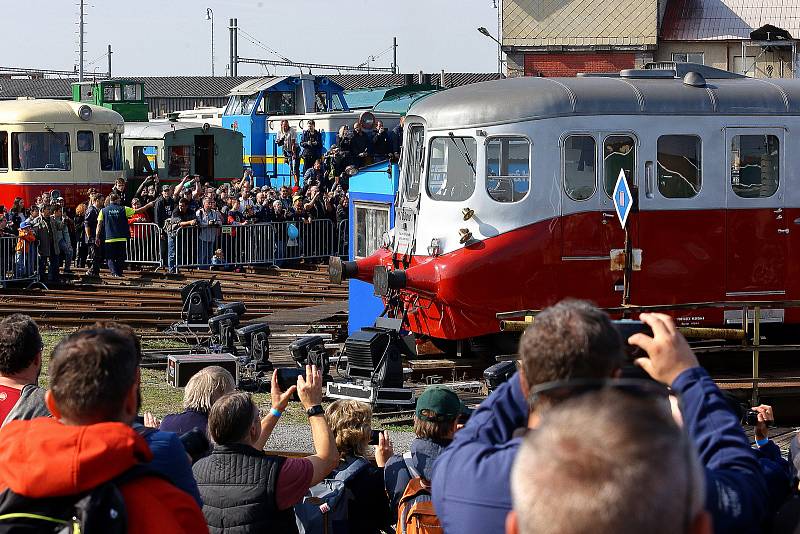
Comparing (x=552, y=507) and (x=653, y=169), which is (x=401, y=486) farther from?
(x=653, y=169)

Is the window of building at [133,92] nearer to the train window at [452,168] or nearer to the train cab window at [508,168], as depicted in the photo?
the train window at [452,168]

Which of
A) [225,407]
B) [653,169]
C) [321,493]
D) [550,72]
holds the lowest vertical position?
[321,493]

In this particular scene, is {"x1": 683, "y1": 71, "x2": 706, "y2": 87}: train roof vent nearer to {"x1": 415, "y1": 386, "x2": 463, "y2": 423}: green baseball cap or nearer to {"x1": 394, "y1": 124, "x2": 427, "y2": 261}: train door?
{"x1": 394, "y1": 124, "x2": 427, "y2": 261}: train door

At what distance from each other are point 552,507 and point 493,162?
11176 millimetres

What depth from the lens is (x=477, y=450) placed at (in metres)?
3.24

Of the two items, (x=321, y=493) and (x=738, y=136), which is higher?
(x=738, y=136)

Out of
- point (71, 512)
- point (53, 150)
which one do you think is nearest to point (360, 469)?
point (71, 512)

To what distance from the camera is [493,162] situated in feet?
43.2

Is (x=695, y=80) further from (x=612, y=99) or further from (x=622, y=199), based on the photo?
(x=622, y=199)

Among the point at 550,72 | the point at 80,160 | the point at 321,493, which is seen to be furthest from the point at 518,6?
the point at 321,493

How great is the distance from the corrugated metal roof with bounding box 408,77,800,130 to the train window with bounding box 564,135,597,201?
0.38 m

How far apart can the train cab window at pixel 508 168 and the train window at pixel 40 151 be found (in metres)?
18.8

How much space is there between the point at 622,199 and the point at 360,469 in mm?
6874

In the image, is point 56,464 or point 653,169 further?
point 653,169
